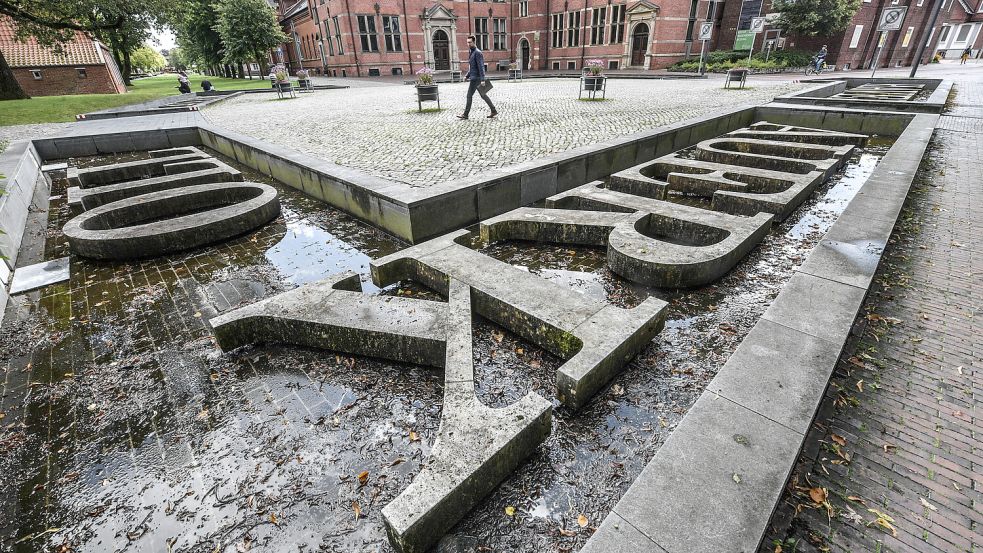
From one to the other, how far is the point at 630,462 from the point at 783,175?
6438 millimetres

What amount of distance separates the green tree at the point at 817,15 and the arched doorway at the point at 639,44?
9.02 metres

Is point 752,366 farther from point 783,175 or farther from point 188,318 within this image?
point 783,175

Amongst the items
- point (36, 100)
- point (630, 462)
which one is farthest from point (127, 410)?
point (36, 100)

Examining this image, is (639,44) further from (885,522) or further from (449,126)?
(885,522)

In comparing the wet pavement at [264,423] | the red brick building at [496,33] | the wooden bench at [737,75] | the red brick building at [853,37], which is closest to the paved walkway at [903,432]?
the wet pavement at [264,423]

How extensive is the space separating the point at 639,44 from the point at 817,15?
40.5ft

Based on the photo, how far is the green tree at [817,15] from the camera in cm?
2856

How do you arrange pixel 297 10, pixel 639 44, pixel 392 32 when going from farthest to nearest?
pixel 297 10, pixel 392 32, pixel 639 44

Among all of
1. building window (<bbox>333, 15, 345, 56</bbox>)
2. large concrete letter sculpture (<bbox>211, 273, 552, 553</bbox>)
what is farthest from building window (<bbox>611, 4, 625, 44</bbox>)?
large concrete letter sculpture (<bbox>211, 273, 552, 553</bbox>)

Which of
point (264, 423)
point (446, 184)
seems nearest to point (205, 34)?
point (446, 184)

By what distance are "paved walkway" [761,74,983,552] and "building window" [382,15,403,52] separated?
42.4 meters

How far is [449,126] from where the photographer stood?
1182 centimetres

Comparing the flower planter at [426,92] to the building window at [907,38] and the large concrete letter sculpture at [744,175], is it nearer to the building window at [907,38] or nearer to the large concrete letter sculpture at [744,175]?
the large concrete letter sculpture at [744,175]

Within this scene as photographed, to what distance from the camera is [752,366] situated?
2.84m
